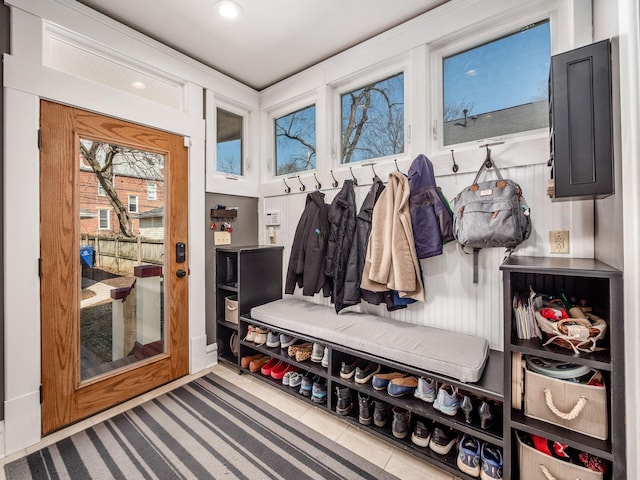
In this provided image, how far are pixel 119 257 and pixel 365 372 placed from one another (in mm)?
1933

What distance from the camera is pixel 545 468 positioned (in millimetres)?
1168

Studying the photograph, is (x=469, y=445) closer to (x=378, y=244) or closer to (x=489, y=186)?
(x=378, y=244)

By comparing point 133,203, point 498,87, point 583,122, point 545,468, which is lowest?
point 545,468

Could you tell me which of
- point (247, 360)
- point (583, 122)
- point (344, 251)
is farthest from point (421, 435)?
point (583, 122)

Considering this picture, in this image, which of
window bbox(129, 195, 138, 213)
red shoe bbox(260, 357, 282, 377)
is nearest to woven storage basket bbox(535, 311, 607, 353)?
red shoe bbox(260, 357, 282, 377)

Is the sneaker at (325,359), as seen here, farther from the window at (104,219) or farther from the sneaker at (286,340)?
the window at (104,219)

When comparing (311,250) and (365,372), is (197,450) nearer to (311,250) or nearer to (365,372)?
(365,372)

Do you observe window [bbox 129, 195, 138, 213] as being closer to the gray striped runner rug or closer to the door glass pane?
the door glass pane

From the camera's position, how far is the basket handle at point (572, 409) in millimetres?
1108

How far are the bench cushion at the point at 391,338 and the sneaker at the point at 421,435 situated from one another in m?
0.32

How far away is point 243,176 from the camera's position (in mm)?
3037

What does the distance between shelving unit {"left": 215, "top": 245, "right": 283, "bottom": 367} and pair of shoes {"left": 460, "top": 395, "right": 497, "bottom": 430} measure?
5.77 feet

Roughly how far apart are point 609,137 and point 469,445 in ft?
4.92

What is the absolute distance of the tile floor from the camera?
148 centimetres
